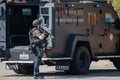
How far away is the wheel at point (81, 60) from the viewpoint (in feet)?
61.7

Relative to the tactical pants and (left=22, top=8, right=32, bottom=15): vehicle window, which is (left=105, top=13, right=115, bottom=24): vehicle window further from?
the tactical pants

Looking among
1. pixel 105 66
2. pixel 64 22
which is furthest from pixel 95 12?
pixel 105 66

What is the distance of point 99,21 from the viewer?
19.9 m

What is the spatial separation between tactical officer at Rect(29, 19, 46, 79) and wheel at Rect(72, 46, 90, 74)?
1.63 m

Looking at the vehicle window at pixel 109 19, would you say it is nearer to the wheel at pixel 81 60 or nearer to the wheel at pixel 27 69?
the wheel at pixel 81 60

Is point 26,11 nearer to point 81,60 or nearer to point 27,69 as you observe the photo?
point 27,69

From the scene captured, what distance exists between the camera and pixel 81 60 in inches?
755

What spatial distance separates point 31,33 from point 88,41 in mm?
2397

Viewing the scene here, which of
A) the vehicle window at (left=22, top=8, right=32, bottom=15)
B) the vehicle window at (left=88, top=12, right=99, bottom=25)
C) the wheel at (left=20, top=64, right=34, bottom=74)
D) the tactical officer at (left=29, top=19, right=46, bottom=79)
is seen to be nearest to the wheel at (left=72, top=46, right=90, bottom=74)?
the vehicle window at (left=88, top=12, right=99, bottom=25)

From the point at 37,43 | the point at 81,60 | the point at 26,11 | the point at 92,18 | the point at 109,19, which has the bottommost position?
the point at 81,60

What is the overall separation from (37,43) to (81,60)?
7.08ft

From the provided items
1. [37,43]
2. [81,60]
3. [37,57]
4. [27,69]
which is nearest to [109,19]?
[81,60]

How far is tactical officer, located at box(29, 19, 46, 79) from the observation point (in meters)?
17.5

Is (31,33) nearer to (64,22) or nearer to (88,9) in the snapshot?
(64,22)
